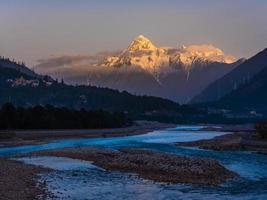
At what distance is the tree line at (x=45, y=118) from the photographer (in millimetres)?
151375

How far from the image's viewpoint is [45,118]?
163125mm

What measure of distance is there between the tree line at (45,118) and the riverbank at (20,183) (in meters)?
92.9

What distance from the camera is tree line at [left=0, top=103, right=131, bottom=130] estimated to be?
497 ft

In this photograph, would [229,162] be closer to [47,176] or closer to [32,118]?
[47,176]

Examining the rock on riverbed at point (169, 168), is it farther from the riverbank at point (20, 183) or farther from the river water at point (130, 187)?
the riverbank at point (20, 183)

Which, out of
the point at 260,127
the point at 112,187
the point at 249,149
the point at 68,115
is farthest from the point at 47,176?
the point at 68,115

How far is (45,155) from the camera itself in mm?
78688

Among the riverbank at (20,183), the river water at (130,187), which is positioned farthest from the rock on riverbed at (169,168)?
the riverbank at (20,183)

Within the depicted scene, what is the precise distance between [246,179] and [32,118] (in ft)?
373

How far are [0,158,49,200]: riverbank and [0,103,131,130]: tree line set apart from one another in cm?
9293

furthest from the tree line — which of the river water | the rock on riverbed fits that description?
the river water

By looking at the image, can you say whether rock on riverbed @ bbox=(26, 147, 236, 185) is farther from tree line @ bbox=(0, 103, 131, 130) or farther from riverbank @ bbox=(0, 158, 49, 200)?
tree line @ bbox=(0, 103, 131, 130)

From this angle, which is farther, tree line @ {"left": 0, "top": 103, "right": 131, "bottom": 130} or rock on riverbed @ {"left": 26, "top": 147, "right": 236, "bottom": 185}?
tree line @ {"left": 0, "top": 103, "right": 131, "bottom": 130}

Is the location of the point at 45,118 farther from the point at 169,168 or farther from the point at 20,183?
the point at 20,183
